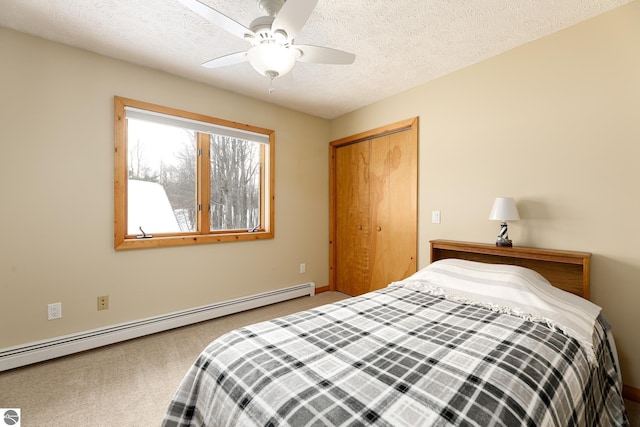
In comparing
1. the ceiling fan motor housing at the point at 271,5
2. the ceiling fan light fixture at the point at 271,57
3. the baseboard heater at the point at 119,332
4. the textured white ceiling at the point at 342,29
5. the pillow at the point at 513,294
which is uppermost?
the textured white ceiling at the point at 342,29

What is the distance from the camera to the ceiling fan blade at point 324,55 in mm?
1612

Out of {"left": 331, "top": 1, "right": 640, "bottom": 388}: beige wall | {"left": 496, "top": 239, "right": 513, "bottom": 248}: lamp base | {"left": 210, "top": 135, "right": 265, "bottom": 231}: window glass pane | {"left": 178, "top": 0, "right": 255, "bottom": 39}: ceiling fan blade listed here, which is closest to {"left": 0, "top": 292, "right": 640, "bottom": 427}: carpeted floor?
{"left": 331, "top": 1, "right": 640, "bottom": 388}: beige wall

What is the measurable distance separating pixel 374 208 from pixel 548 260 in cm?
180

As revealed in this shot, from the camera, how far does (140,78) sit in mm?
2561

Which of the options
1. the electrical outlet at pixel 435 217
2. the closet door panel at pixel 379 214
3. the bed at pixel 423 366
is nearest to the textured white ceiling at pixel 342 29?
the closet door panel at pixel 379 214

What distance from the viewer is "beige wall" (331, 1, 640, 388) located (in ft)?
5.82

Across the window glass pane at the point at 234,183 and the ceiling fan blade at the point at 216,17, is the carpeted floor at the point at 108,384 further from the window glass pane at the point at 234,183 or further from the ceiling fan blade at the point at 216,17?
the ceiling fan blade at the point at 216,17

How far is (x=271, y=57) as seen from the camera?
148 centimetres

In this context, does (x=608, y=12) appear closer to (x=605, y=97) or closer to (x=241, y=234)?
(x=605, y=97)

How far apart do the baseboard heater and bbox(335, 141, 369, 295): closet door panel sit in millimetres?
945

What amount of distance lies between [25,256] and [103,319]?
0.74 metres

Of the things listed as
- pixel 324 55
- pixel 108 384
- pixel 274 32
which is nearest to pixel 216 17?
pixel 274 32

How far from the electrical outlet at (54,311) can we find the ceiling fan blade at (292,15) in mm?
2570

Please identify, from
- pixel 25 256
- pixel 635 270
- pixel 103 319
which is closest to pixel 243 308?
pixel 103 319
